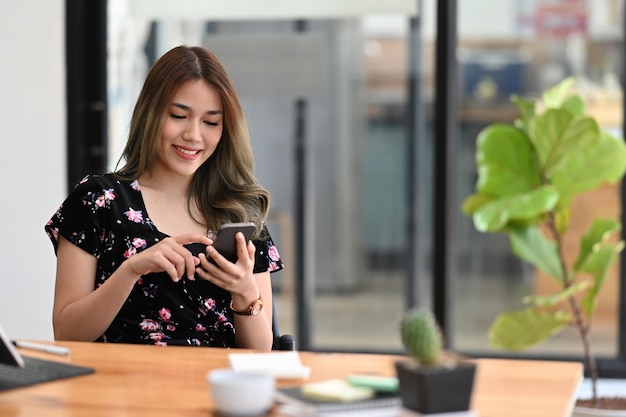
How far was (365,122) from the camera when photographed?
4527 mm

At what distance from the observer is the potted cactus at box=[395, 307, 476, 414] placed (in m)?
1.49

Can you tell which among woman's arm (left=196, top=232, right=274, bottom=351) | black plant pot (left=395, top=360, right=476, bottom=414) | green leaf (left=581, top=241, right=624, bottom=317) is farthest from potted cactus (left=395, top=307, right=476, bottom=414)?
green leaf (left=581, top=241, right=624, bottom=317)

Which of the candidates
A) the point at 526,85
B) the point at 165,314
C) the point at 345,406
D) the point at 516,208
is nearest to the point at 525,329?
the point at 516,208

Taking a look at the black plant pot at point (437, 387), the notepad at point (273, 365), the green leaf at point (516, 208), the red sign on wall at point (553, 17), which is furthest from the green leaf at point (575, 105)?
the black plant pot at point (437, 387)

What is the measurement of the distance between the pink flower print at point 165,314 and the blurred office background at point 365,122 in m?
1.81

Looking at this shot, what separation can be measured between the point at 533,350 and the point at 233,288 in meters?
2.46

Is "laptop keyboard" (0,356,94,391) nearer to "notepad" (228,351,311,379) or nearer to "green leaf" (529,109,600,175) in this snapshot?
"notepad" (228,351,311,379)

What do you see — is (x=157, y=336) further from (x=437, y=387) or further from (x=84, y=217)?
(x=437, y=387)

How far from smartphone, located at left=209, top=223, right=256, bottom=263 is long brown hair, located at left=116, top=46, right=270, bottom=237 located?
Answer: 0.34m

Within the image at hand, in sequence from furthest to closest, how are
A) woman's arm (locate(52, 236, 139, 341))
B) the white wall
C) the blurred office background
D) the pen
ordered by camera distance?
the blurred office background, the white wall, woman's arm (locate(52, 236, 139, 341)), the pen

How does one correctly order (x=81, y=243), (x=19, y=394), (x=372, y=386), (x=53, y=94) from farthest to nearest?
(x=53, y=94)
(x=81, y=243)
(x=19, y=394)
(x=372, y=386)

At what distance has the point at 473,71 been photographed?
4.39 metres

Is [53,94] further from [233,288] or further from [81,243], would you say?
[233,288]

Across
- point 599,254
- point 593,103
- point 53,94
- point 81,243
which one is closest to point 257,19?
point 53,94
